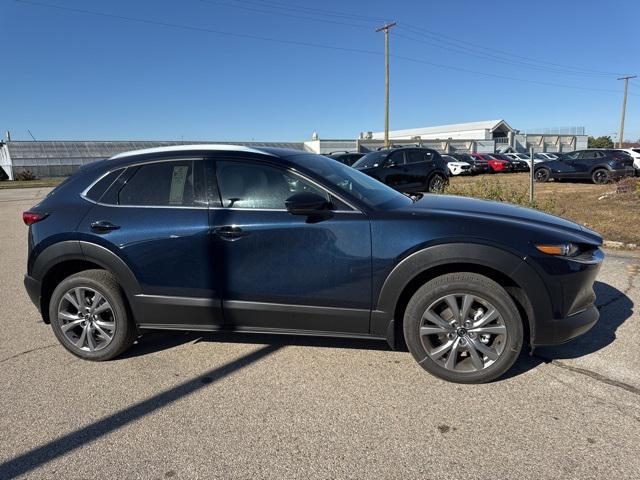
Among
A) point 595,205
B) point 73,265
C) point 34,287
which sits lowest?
point 595,205

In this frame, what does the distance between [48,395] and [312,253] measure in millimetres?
2151

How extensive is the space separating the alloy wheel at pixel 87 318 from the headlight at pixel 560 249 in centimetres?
329

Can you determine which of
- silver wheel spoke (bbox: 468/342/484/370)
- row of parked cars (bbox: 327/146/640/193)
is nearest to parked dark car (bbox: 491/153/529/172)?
row of parked cars (bbox: 327/146/640/193)

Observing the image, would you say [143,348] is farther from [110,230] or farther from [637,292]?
[637,292]

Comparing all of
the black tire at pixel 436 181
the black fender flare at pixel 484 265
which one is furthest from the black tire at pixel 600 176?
the black fender flare at pixel 484 265

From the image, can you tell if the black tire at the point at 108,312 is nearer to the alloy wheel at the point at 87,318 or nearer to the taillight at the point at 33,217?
the alloy wheel at the point at 87,318

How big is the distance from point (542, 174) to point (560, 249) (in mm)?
20340

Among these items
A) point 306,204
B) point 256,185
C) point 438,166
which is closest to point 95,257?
point 256,185

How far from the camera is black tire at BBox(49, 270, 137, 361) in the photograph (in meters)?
3.77

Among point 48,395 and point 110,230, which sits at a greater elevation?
point 110,230

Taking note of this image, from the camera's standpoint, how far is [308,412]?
10.0 feet

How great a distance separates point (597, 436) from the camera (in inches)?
106

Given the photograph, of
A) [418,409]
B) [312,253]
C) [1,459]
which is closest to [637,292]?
[418,409]

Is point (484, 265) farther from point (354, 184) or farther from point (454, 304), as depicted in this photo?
point (354, 184)
